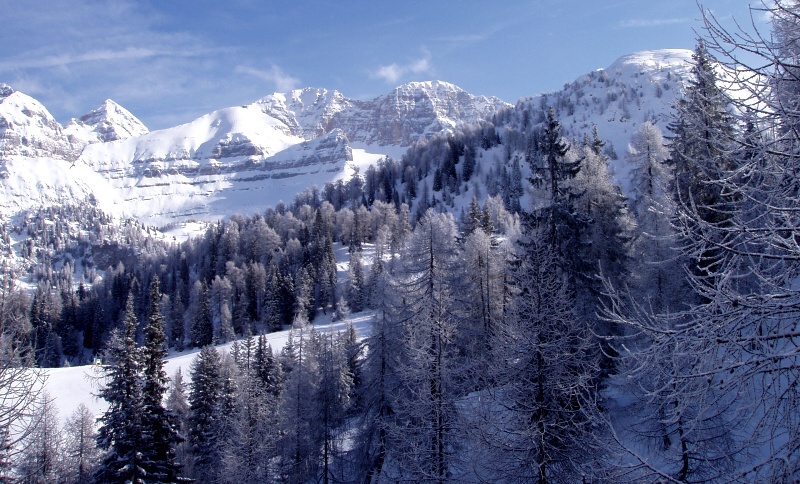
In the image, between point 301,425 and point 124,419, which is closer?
point 124,419

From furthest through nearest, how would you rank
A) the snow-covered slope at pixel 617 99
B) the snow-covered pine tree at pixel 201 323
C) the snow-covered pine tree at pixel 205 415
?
1. the snow-covered slope at pixel 617 99
2. the snow-covered pine tree at pixel 201 323
3. the snow-covered pine tree at pixel 205 415

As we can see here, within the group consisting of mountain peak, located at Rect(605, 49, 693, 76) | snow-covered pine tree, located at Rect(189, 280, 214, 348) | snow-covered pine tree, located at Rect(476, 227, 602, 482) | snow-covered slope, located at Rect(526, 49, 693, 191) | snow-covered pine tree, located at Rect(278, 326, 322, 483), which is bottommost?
snow-covered pine tree, located at Rect(189, 280, 214, 348)

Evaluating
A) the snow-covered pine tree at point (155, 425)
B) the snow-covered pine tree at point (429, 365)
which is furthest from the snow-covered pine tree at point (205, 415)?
the snow-covered pine tree at point (429, 365)

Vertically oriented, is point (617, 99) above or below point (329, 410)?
above

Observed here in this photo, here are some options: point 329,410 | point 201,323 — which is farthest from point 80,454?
point 201,323

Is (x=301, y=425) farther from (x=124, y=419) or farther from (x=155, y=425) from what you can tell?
(x=124, y=419)

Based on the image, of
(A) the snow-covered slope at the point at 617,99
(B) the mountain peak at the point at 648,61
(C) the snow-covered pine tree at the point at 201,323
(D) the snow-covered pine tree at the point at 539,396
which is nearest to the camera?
(D) the snow-covered pine tree at the point at 539,396

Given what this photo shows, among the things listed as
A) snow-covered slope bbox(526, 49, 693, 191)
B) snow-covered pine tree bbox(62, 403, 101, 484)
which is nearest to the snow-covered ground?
snow-covered pine tree bbox(62, 403, 101, 484)

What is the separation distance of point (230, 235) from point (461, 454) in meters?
107

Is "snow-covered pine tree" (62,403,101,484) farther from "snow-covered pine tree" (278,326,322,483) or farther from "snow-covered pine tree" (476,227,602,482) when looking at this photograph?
"snow-covered pine tree" (476,227,602,482)

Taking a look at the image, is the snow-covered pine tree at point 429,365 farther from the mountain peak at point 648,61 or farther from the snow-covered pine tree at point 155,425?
the mountain peak at point 648,61

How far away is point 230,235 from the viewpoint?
371 ft

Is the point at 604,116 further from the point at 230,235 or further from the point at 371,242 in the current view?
the point at 230,235

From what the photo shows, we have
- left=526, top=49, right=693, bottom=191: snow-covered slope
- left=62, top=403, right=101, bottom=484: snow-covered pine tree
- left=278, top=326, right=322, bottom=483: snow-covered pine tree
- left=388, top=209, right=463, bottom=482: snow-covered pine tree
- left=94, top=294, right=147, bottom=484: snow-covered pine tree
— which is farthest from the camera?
left=526, top=49, right=693, bottom=191: snow-covered slope
